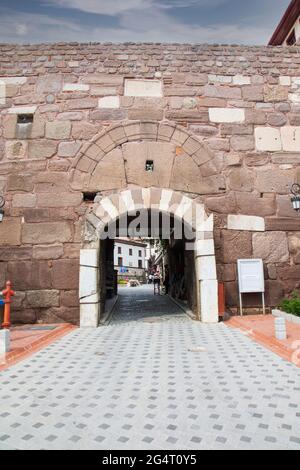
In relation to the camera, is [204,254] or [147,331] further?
[204,254]

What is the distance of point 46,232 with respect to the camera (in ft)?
18.6

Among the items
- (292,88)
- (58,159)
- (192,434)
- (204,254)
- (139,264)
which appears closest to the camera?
(192,434)

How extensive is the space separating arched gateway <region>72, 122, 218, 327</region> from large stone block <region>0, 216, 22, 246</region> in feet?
4.00

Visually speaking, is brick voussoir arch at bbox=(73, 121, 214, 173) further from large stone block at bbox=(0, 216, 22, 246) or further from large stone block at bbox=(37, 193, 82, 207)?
large stone block at bbox=(0, 216, 22, 246)

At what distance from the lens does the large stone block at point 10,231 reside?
5652 mm

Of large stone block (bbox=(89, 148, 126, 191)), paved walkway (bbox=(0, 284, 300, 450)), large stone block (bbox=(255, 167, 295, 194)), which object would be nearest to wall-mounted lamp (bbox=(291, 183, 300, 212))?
large stone block (bbox=(255, 167, 295, 194))

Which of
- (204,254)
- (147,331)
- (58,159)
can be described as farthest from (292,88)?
(147,331)

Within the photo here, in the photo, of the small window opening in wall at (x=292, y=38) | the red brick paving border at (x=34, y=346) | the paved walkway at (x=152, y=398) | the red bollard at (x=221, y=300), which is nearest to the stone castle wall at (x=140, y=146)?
the red bollard at (x=221, y=300)

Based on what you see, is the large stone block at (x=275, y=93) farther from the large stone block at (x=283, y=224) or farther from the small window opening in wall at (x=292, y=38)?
the small window opening in wall at (x=292, y=38)

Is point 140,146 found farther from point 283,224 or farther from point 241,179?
point 283,224

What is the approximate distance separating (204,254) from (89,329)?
2.32 m

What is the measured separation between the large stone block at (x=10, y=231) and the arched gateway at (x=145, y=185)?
122cm

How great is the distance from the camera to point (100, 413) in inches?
83.0

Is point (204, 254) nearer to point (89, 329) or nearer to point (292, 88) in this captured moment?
point (89, 329)
